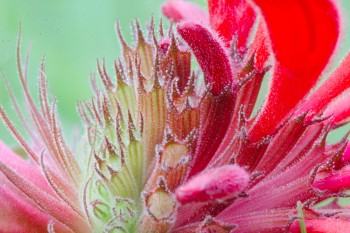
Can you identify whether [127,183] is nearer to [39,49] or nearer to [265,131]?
[265,131]

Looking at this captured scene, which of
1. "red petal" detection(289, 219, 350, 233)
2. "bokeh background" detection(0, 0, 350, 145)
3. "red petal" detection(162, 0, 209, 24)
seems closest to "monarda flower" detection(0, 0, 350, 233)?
"red petal" detection(289, 219, 350, 233)

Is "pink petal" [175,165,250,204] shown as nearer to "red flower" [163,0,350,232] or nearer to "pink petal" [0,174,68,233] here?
"red flower" [163,0,350,232]

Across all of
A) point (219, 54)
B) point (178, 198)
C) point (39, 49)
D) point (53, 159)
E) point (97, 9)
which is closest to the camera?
point (178, 198)

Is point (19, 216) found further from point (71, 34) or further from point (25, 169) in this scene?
point (71, 34)

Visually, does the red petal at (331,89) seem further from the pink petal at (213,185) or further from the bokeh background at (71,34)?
the bokeh background at (71,34)

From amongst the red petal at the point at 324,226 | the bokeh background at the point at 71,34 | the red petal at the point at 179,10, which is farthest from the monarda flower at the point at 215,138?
the bokeh background at the point at 71,34

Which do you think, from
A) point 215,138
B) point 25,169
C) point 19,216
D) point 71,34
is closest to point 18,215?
point 19,216


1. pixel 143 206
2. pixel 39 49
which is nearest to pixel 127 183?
pixel 143 206
